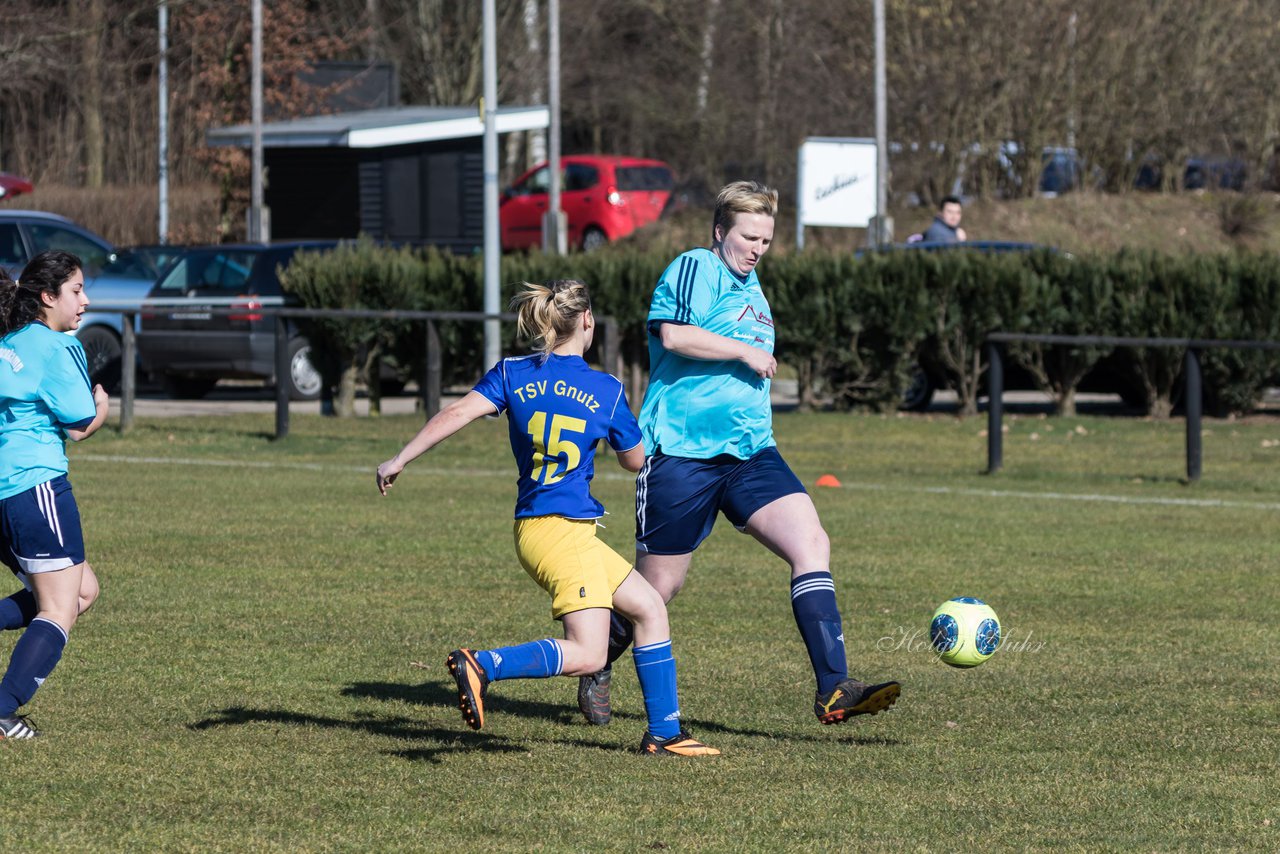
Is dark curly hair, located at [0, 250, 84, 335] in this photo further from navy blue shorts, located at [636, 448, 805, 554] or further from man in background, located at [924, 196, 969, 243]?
man in background, located at [924, 196, 969, 243]

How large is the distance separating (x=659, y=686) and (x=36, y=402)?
228 centimetres

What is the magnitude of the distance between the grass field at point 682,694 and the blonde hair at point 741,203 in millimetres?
1782

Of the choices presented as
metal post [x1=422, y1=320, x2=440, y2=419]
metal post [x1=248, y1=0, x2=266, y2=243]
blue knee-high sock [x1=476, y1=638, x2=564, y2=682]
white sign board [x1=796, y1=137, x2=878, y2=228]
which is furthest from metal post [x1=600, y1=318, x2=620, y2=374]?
metal post [x1=248, y1=0, x2=266, y2=243]

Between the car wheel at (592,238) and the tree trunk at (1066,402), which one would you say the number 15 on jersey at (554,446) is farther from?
the car wheel at (592,238)

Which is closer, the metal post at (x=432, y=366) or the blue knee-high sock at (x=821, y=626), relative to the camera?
the blue knee-high sock at (x=821, y=626)

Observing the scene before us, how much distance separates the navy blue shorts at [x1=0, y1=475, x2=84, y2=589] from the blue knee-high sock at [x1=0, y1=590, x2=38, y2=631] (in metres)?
0.18

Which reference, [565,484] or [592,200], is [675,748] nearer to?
[565,484]

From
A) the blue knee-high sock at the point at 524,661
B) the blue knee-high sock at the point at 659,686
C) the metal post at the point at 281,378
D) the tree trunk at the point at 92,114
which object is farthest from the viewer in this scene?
the tree trunk at the point at 92,114

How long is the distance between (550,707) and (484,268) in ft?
43.1

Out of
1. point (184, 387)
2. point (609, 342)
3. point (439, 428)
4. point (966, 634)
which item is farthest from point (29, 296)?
point (184, 387)

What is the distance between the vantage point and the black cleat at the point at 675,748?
6160 millimetres

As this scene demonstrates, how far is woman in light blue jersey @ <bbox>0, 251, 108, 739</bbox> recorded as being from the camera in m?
6.26

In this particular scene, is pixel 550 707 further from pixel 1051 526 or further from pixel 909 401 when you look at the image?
pixel 909 401

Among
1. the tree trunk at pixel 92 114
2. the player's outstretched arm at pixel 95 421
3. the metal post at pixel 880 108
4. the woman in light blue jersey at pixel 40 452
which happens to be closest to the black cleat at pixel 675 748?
the woman in light blue jersey at pixel 40 452
